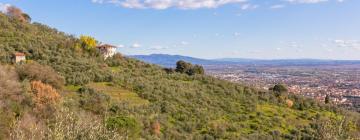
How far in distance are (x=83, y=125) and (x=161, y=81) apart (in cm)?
3761

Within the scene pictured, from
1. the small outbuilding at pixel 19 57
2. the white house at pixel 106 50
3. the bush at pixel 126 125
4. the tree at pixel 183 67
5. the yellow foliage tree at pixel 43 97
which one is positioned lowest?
the bush at pixel 126 125

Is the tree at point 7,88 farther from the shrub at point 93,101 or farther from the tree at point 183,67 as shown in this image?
the tree at point 183,67

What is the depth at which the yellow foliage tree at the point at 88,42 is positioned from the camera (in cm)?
6456

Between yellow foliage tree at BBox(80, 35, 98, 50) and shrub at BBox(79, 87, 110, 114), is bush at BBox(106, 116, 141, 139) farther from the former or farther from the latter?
yellow foliage tree at BBox(80, 35, 98, 50)

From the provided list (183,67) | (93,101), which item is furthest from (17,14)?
(93,101)

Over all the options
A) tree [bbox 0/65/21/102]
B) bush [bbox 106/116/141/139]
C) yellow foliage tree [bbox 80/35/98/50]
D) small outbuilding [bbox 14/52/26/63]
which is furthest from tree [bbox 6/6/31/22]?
bush [bbox 106/116/141/139]

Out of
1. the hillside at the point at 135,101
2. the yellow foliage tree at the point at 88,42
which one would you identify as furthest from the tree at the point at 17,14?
the yellow foliage tree at the point at 88,42

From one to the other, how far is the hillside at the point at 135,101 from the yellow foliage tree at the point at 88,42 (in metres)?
0.76

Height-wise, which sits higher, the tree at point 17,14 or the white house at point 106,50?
the tree at point 17,14

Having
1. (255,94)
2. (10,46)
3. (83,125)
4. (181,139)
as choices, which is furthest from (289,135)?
(10,46)

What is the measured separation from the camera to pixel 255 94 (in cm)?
5938

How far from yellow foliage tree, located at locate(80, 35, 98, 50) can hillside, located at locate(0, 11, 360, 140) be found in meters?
0.76

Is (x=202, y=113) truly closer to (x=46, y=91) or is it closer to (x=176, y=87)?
(x=176, y=87)

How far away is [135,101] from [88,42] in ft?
85.7
